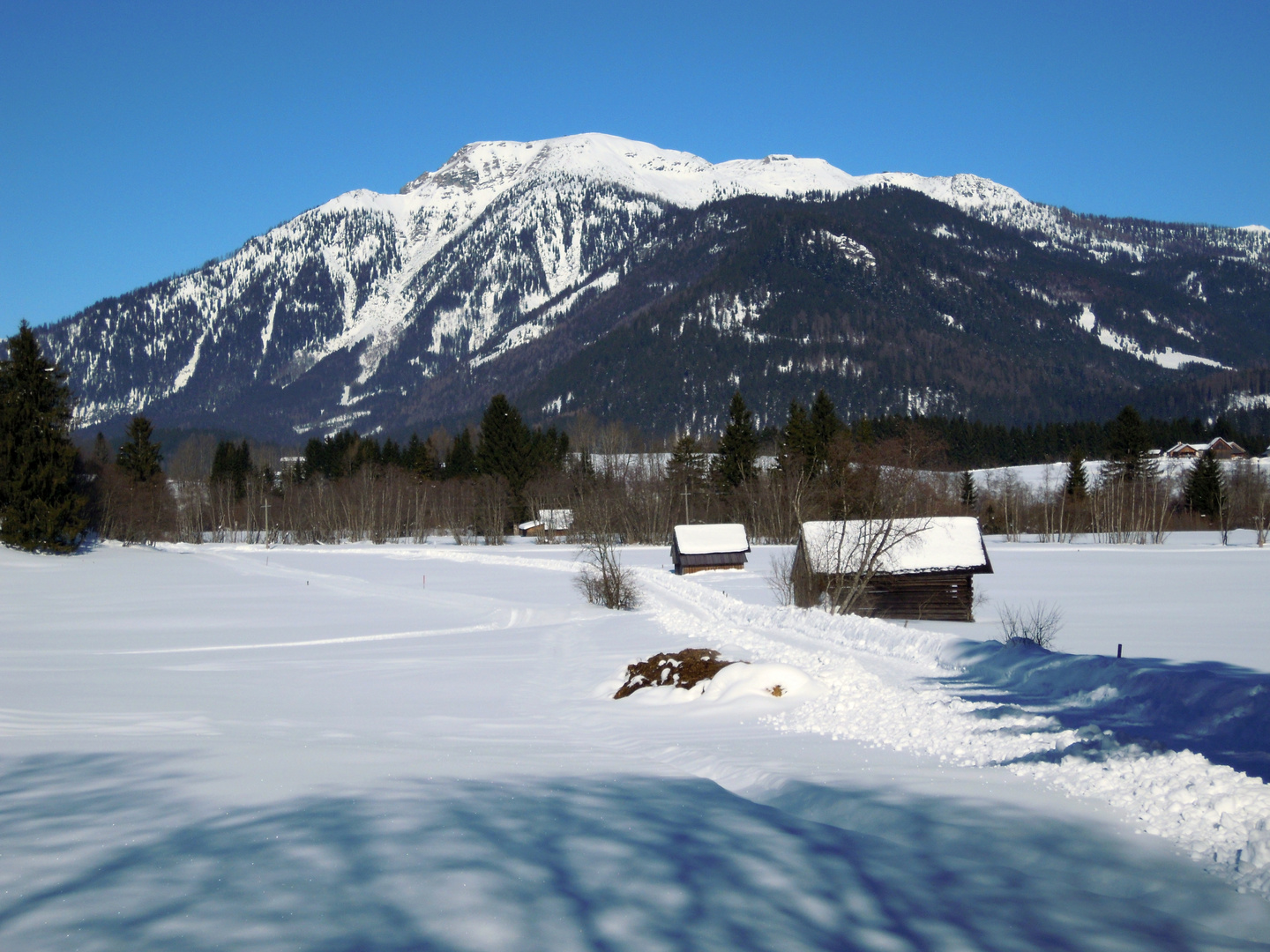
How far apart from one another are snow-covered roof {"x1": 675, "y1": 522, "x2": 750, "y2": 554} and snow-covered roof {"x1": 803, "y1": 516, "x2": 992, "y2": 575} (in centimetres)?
2166

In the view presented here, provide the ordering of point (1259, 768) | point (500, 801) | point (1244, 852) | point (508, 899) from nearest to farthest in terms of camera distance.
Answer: point (508, 899), point (1244, 852), point (500, 801), point (1259, 768)

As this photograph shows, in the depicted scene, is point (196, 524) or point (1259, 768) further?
point (196, 524)

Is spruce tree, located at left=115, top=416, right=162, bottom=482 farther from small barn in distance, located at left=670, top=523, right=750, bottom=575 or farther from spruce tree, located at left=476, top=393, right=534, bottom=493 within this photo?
small barn in distance, located at left=670, top=523, right=750, bottom=575

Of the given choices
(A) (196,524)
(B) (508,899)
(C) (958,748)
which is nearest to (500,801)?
(B) (508,899)

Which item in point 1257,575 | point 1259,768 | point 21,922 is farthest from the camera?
point 1257,575

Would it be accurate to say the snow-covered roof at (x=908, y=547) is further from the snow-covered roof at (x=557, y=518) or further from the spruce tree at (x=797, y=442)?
the snow-covered roof at (x=557, y=518)

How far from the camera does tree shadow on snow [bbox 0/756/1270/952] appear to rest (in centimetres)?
450

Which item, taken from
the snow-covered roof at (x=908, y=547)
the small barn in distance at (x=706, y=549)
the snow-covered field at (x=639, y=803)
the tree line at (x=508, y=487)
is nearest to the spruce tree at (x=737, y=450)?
the tree line at (x=508, y=487)

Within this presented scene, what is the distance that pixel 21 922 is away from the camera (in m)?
4.35

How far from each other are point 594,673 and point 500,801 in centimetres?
1172

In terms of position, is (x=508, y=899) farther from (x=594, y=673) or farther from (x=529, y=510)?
(x=529, y=510)

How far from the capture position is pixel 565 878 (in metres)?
5.35

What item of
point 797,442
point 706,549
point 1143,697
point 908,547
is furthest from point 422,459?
point 1143,697

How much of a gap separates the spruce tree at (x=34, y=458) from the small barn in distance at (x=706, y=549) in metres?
39.9
